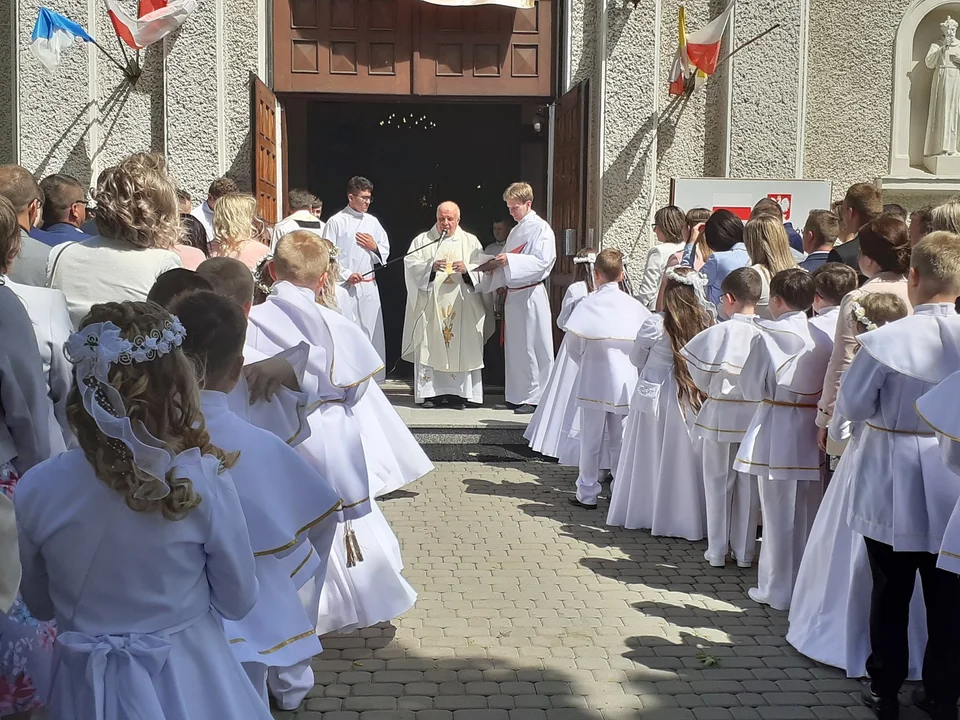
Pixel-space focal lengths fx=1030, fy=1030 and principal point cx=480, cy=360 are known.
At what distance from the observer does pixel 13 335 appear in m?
3.14

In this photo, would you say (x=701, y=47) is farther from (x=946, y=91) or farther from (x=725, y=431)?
(x=725, y=431)

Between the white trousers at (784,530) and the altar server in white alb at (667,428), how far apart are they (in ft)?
3.25

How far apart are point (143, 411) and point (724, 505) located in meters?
4.18

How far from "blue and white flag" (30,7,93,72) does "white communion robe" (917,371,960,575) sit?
8.19 meters

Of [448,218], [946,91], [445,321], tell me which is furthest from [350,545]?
[946,91]

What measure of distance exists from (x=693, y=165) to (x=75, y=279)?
7.73 m

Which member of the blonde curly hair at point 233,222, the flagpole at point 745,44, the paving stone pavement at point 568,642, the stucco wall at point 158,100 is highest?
the flagpole at point 745,44

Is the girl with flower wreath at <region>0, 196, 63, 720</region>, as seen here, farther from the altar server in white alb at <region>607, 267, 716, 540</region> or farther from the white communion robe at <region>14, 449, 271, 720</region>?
the altar server in white alb at <region>607, 267, 716, 540</region>

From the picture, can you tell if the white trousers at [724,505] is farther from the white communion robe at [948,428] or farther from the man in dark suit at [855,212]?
the white communion robe at [948,428]

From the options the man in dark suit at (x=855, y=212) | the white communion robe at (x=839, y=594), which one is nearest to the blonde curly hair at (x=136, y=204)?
the white communion robe at (x=839, y=594)

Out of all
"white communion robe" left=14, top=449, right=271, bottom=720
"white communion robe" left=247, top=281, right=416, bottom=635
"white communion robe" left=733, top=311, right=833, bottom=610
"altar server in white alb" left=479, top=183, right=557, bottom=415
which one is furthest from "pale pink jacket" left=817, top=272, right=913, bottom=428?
"altar server in white alb" left=479, top=183, right=557, bottom=415

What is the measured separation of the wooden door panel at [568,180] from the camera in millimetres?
9787

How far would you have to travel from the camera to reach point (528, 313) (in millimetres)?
9742

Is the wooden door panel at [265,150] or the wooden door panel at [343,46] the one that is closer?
the wooden door panel at [265,150]
